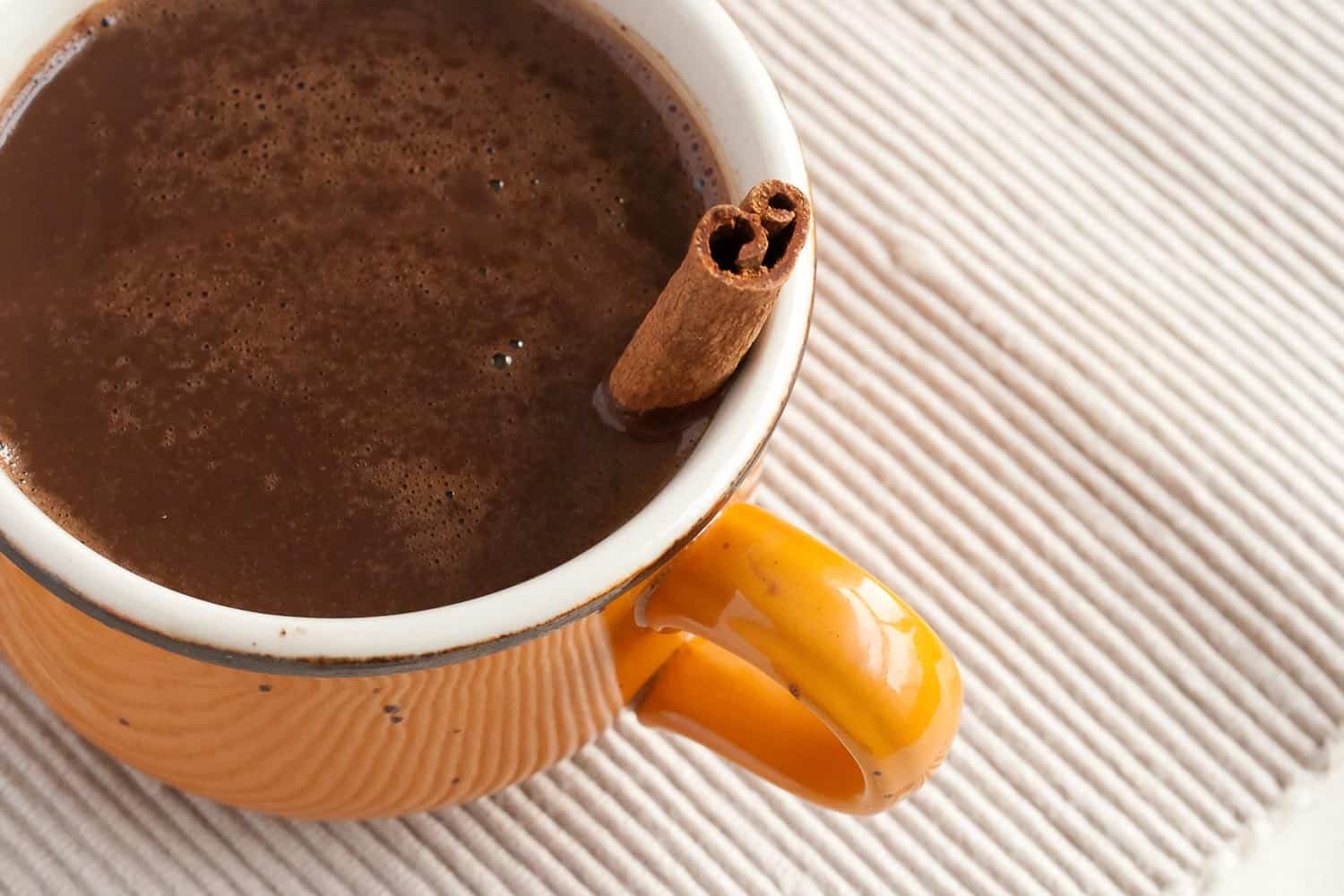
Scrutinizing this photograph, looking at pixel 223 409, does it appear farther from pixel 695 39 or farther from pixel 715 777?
pixel 715 777

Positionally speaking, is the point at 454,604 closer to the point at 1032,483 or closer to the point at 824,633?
the point at 824,633

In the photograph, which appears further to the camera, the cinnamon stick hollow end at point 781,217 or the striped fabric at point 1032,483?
the striped fabric at point 1032,483

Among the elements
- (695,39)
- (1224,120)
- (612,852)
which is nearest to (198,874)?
(612,852)

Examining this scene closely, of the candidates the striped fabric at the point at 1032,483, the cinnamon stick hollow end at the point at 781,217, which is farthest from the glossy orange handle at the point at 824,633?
the striped fabric at the point at 1032,483

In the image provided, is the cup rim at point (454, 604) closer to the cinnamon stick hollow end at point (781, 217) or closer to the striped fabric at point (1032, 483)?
the cinnamon stick hollow end at point (781, 217)

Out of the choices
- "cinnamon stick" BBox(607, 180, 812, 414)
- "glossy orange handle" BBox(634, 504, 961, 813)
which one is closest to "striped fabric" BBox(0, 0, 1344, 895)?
"glossy orange handle" BBox(634, 504, 961, 813)
